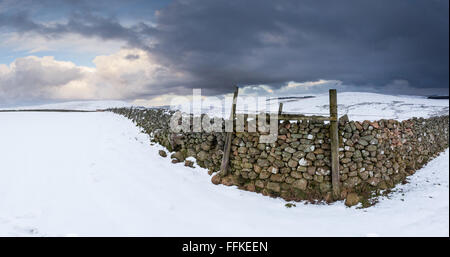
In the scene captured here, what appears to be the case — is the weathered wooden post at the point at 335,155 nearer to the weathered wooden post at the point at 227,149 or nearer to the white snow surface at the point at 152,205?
the white snow surface at the point at 152,205

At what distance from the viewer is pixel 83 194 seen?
6.09 m

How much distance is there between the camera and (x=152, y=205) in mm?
6305

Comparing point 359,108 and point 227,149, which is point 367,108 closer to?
point 359,108

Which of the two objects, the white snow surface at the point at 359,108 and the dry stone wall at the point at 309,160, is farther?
the white snow surface at the point at 359,108

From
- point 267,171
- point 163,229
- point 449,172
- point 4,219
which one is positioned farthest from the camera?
point 449,172

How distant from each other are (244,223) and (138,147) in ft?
21.1

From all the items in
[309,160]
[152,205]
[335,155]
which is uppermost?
[335,155]

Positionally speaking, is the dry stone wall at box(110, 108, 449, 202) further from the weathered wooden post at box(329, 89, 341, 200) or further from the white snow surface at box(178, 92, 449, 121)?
the white snow surface at box(178, 92, 449, 121)

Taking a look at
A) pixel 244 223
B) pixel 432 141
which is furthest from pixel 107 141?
pixel 432 141

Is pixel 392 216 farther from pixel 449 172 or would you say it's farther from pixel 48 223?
pixel 48 223

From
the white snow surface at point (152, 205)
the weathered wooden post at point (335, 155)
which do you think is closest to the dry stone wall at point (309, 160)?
the weathered wooden post at point (335, 155)

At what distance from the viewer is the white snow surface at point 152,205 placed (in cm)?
526

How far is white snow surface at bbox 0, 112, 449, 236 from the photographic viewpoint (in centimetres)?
526

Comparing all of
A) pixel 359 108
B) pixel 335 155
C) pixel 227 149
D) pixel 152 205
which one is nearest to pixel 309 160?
pixel 335 155
